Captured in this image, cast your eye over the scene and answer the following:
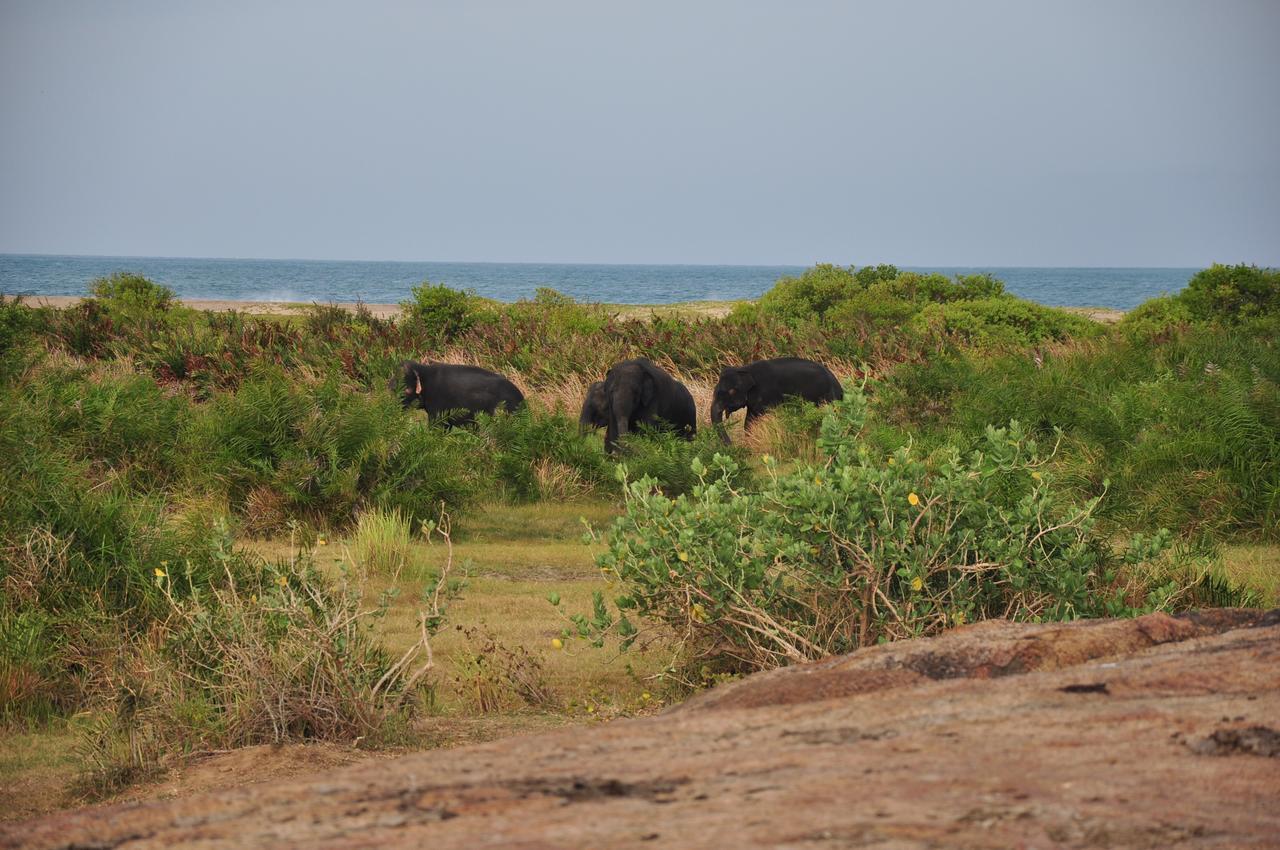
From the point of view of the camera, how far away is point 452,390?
1867cm

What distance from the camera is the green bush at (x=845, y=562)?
6.78 m

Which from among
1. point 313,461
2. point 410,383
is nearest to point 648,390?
point 410,383

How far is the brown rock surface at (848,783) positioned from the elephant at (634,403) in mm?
13329

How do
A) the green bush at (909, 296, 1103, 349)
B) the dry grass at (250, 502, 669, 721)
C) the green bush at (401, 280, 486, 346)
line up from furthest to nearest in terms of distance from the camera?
the green bush at (401, 280, 486, 346) → the green bush at (909, 296, 1103, 349) → the dry grass at (250, 502, 669, 721)

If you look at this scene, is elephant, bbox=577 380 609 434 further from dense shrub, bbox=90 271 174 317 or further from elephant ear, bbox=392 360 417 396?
dense shrub, bbox=90 271 174 317

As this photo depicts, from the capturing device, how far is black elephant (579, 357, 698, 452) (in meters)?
17.2

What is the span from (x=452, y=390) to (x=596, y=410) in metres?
2.01

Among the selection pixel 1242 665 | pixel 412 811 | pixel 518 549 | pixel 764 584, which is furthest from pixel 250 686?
pixel 518 549

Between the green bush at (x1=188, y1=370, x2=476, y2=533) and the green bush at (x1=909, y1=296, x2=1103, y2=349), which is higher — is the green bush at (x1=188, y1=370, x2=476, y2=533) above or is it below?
below

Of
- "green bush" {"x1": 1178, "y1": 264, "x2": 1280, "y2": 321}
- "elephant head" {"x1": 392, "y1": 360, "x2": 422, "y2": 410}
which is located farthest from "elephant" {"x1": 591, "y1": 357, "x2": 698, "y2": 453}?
"green bush" {"x1": 1178, "y1": 264, "x2": 1280, "y2": 321}

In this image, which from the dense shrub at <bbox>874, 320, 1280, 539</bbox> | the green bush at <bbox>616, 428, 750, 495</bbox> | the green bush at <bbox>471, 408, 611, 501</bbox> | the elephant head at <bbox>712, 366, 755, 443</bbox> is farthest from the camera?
the elephant head at <bbox>712, 366, 755, 443</bbox>

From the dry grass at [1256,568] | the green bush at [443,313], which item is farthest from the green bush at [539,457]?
the green bush at [443,313]

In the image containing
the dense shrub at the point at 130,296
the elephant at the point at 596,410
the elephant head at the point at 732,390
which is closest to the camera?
the elephant at the point at 596,410

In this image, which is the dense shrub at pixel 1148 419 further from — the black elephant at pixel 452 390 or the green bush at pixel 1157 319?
the black elephant at pixel 452 390
